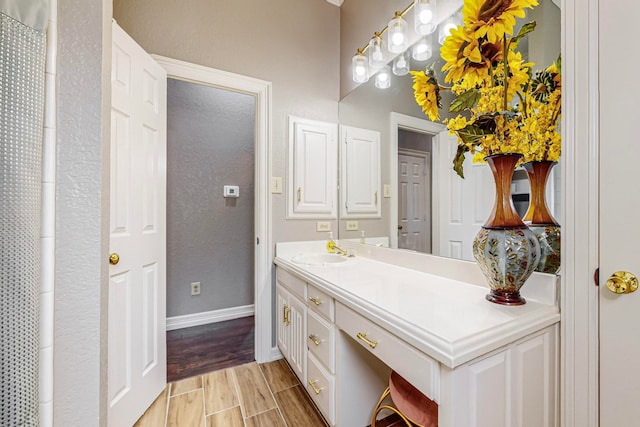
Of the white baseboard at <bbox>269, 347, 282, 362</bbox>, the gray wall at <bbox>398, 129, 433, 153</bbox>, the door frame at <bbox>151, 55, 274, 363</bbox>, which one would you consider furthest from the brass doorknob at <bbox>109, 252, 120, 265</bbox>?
the gray wall at <bbox>398, 129, 433, 153</bbox>

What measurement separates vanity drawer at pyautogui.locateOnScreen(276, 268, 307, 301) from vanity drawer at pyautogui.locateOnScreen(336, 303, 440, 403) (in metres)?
0.49

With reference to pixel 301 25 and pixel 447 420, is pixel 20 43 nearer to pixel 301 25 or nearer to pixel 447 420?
pixel 447 420

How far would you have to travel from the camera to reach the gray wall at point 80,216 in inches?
25.3

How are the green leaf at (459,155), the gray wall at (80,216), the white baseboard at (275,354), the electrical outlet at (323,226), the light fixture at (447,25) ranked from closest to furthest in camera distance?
the gray wall at (80,216)
the green leaf at (459,155)
the light fixture at (447,25)
the white baseboard at (275,354)
the electrical outlet at (323,226)

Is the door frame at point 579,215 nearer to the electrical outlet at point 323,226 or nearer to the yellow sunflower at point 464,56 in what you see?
the yellow sunflower at point 464,56

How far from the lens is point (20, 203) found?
1.71 ft

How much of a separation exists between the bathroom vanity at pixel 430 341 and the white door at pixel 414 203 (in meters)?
0.09

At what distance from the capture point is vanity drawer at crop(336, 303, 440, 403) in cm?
69

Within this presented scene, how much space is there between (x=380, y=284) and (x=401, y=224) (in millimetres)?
533

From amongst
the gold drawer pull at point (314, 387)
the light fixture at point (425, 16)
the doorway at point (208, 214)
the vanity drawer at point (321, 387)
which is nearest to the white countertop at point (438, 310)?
the vanity drawer at point (321, 387)

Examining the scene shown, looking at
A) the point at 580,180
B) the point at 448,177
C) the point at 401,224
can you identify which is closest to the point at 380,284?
the point at 401,224

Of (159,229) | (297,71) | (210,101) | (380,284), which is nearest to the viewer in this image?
(380,284)

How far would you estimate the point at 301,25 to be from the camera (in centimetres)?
207

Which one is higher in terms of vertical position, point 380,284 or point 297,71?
point 297,71
